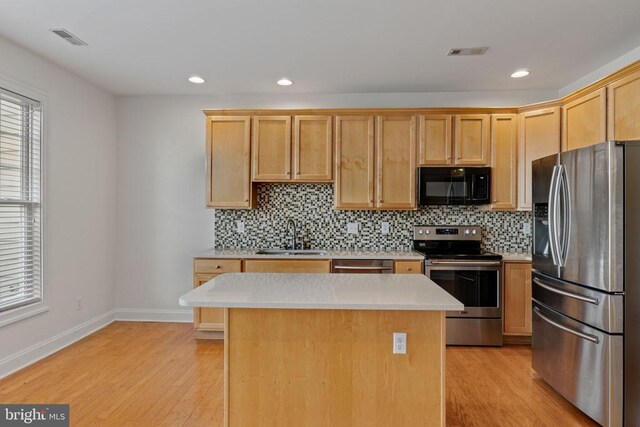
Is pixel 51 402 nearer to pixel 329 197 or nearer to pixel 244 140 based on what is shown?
pixel 244 140

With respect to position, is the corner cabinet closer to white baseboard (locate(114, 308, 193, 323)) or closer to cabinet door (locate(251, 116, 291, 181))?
cabinet door (locate(251, 116, 291, 181))

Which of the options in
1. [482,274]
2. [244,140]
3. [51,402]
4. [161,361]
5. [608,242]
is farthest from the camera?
[244,140]

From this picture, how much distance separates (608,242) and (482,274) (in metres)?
1.47

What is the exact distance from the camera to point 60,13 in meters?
2.52

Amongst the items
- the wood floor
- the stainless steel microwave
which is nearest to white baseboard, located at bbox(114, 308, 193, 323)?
the wood floor

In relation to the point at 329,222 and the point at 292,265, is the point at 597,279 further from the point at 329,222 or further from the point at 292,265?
the point at 329,222

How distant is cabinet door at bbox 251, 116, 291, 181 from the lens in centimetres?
388

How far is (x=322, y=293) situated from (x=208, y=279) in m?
2.10

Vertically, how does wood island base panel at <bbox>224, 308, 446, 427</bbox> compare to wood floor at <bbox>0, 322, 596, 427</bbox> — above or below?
above

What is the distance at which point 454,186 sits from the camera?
379cm

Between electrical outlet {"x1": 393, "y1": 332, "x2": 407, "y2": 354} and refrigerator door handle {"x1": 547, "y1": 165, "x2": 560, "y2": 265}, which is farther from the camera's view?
refrigerator door handle {"x1": 547, "y1": 165, "x2": 560, "y2": 265}

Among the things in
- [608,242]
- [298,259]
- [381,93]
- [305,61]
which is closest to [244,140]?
[305,61]

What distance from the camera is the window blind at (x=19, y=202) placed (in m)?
2.91

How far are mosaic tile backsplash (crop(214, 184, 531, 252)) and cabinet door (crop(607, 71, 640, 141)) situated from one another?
1.39 m
